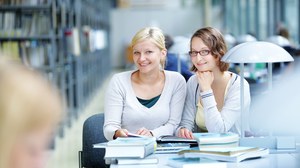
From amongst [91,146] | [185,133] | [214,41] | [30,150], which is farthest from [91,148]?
[30,150]

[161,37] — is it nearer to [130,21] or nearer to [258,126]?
Answer: [258,126]

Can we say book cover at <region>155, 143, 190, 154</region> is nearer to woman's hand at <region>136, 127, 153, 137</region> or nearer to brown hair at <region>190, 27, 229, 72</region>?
woman's hand at <region>136, 127, 153, 137</region>

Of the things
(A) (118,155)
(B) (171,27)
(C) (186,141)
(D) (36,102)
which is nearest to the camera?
(D) (36,102)

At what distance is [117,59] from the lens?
2066 cm

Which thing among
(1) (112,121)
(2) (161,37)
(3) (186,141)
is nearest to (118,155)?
(3) (186,141)

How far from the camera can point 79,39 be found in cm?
921

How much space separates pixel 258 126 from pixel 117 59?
1727 cm

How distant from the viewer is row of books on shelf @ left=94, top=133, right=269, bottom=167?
2387 millimetres

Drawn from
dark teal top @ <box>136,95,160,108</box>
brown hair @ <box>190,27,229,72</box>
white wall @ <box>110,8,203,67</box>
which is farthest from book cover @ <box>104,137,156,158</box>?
white wall @ <box>110,8,203,67</box>

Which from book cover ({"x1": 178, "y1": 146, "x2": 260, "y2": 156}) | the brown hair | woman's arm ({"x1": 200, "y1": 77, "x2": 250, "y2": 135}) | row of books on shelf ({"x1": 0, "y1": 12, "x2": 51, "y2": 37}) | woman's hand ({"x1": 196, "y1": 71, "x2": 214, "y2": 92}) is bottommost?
book cover ({"x1": 178, "y1": 146, "x2": 260, "y2": 156})

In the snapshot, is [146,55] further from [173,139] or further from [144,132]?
[173,139]

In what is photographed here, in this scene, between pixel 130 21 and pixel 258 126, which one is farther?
pixel 130 21

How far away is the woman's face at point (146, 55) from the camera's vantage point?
3121mm

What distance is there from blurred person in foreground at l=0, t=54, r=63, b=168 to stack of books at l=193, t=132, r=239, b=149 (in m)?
1.42
